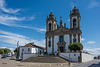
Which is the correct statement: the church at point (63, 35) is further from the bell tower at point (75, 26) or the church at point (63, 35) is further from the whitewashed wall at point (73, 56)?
the whitewashed wall at point (73, 56)

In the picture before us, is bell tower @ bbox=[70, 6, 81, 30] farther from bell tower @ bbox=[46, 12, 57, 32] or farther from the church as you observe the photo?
bell tower @ bbox=[46, 12, 57, 32]

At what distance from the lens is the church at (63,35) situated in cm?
4367

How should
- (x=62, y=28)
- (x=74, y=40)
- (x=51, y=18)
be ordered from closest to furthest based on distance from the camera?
(x=74, y=40), (x=62, y=28), (x=51, y=18)

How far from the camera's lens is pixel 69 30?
147ft

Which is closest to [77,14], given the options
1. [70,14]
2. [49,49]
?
[70,14]

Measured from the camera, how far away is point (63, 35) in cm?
4534

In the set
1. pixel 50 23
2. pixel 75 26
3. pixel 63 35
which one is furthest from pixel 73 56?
pixel 50 23

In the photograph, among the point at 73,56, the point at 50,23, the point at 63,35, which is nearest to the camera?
the point at 73,56

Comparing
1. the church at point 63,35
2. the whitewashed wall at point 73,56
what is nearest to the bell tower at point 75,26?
the church at point 63,35

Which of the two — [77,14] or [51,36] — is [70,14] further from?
[51,36]

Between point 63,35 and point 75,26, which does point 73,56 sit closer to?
point 63,35

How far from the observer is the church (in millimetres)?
43666

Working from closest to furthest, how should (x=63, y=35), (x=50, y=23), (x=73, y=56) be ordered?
(x=73, y=56) < (x=63, y=35) < (x=50, y=23)

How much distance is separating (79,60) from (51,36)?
16.2 m
